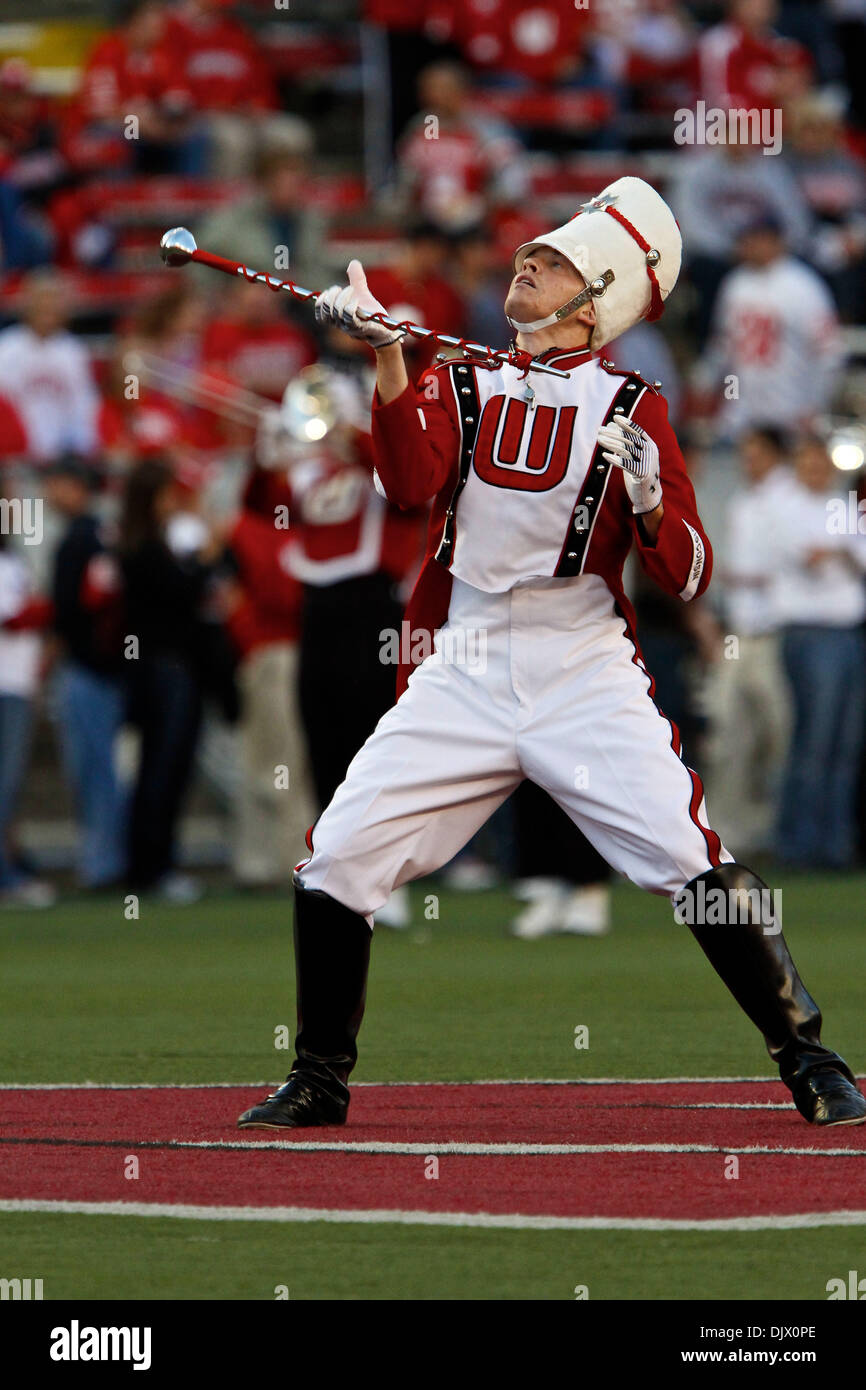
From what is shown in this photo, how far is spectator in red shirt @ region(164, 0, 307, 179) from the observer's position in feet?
57.6

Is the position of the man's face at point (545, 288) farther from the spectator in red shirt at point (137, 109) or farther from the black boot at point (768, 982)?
the spectator in red shirt at point (137, 109)

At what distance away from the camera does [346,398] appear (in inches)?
426

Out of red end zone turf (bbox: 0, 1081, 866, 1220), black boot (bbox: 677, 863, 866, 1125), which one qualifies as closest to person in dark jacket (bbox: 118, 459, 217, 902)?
red end zone turf (bbox: 0, 1081, 866, 1220)

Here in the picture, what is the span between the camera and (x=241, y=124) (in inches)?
702

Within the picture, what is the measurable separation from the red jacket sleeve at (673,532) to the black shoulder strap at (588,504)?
44 millimetres

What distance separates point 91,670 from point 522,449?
7909 mm

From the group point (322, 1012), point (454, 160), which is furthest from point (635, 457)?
point (454, 160)

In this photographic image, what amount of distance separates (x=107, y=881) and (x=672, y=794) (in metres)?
8.24

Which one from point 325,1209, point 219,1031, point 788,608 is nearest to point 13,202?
point 788,608

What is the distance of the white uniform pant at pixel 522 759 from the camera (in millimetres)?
5805

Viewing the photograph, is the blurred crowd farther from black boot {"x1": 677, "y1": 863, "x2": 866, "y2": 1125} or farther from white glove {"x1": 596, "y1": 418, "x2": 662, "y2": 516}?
white glove {"x1": 596, "y1": 418, "x2": 662, "y2": 516}

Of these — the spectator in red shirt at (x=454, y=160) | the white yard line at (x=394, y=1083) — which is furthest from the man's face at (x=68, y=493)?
the white yard line at (x=394, y=1083)

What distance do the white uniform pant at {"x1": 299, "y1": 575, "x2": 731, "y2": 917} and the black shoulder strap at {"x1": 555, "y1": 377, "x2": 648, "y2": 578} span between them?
8 centimetres

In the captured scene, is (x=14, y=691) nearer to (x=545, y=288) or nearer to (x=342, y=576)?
(x=342, y=576)
